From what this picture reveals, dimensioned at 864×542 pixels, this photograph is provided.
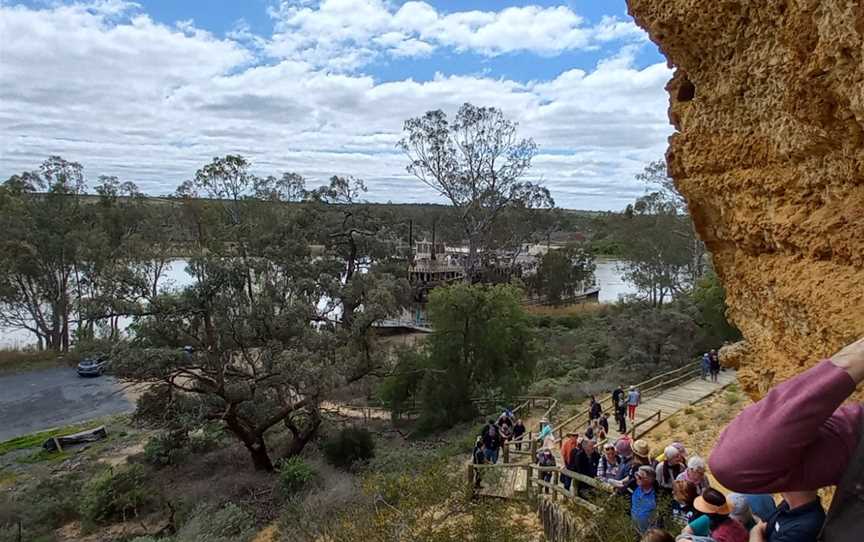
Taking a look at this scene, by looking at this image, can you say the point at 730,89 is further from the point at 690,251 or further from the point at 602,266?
the point at 602,266

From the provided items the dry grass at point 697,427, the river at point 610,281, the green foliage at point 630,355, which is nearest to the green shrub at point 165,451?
the green foliage at point 630,355

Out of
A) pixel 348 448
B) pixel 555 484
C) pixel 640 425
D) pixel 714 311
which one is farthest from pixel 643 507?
pixel 714 311

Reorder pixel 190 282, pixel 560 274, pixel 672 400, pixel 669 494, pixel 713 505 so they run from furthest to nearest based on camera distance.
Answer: pixel 560 274 < pixel 190 282 < pixel 672 400 < pixel 669 494 < pixel 713 505

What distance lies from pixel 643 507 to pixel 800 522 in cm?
Answer: 325

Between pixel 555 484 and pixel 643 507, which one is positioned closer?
pixel 643 507

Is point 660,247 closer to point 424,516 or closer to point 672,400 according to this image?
point 672,400

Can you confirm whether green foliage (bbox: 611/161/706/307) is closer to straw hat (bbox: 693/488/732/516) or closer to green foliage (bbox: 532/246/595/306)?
green foliage (bbox: 532/246/595/306)

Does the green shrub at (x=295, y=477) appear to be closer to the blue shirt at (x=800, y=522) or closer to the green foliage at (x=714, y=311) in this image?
the blue shirt at (x=800, y=522)

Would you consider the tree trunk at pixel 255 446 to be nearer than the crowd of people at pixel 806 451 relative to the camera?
No

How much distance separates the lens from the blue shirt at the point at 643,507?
4.64 m

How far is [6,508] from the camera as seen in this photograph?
489 inches

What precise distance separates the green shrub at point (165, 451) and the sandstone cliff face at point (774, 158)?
14856mm

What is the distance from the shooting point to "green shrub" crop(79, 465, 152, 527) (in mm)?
12758

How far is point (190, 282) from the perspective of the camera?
23531 mm
